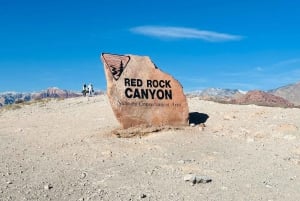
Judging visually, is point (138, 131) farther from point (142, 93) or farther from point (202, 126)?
point (202, 126)

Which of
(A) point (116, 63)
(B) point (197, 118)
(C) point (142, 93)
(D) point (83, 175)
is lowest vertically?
(D) point (83, 175)

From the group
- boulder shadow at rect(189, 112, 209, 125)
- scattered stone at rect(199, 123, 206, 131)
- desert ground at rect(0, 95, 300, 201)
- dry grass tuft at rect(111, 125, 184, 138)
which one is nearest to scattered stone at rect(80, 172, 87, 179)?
desert ground at rect(0, 95, 300, 201)

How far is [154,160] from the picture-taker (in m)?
14.2

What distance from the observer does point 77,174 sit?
1262cm

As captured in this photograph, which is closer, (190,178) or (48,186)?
(48,186)

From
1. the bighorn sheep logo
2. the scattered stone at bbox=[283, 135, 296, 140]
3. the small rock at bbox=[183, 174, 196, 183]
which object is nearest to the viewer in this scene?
the small rock at bbox=[183, 174, 196, 183]

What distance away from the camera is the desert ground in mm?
11531

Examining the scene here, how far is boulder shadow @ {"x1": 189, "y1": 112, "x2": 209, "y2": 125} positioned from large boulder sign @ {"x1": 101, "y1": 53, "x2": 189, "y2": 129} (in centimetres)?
133

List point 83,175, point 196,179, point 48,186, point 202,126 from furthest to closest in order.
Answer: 1. point 202,126
2. point 83,175
3. point 196,179
4. point 48,186

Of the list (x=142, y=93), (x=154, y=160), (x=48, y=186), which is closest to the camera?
(x=48, y=186)

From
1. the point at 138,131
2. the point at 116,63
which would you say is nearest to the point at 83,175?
the point at 138,131

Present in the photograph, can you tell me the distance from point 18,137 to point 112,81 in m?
3.99

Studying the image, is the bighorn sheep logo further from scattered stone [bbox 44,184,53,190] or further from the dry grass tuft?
scattered stone [bbox 44,184,53,190]

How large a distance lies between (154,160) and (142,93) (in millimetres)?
4950
